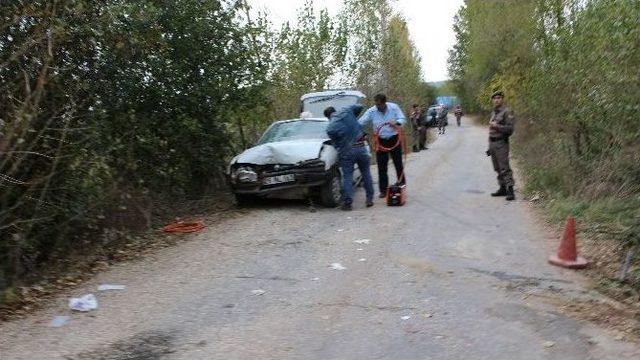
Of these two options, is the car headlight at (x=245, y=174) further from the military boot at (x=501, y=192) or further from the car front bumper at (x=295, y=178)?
the military boot at (x=501, y=192)

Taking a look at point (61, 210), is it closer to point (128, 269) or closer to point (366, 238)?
point (128, 269)

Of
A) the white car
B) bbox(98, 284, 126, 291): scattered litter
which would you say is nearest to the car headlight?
the white car

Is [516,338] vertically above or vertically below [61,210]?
below

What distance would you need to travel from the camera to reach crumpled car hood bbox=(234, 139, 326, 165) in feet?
30.9

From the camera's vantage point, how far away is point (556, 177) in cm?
1046

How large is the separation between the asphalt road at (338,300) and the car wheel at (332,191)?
3.76ft

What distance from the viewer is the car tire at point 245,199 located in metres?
9.97

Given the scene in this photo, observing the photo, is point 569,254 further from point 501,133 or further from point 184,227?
point 184,227

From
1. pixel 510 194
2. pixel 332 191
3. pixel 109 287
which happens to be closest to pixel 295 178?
pixel 332 191

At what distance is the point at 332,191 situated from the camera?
9828 millimetres

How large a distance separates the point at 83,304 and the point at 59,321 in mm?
345

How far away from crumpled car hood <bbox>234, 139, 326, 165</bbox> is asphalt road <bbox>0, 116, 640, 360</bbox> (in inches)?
46.3

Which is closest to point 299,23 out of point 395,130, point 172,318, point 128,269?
A: point 395,130

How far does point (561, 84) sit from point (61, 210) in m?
8.63
